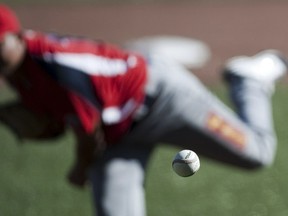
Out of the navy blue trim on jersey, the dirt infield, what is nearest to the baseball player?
the navy blue trim on jersey

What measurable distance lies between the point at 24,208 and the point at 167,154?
1.19 m

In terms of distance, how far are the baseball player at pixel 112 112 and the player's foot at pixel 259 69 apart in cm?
45

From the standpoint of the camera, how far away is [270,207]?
476 cm

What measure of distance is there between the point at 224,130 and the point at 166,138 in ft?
0.92

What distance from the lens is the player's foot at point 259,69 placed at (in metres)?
4.77

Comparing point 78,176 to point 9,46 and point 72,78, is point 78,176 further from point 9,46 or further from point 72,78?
point 9,46

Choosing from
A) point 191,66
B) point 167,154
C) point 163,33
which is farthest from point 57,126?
point 163,33

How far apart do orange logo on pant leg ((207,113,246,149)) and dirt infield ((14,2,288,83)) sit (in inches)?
153

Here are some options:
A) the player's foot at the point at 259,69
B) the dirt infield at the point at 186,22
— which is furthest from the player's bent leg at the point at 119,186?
the dirt infield at the point at 186,22

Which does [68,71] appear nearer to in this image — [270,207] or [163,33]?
[270,207]

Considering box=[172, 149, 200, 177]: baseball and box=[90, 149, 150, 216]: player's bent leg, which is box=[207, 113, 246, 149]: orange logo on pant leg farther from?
box=[172, 149, 200, 177]: baseball

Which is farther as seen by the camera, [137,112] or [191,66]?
[191,66]

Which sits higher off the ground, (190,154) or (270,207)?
(190,154)

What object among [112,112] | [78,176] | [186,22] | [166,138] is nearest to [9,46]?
[112,112]
